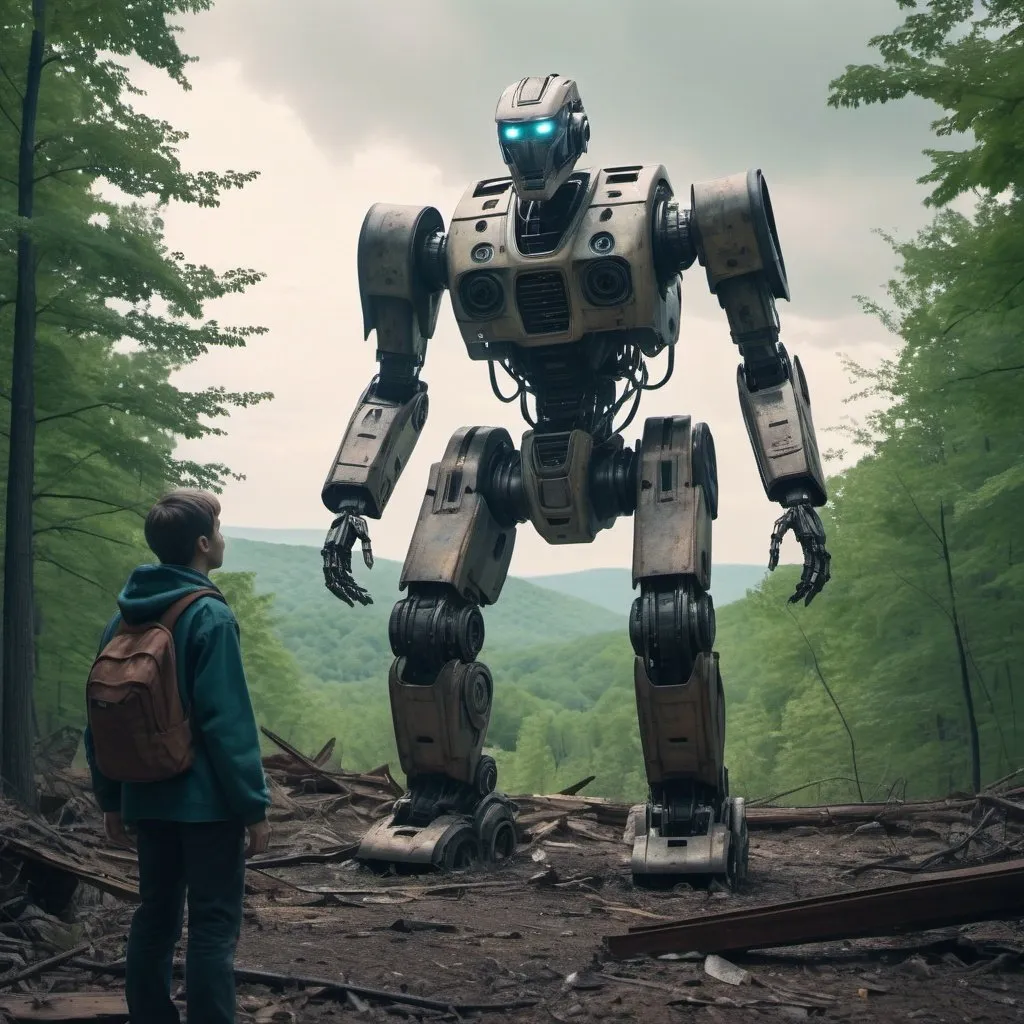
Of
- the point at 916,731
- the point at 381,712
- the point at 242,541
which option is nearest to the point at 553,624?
the point at 242,541

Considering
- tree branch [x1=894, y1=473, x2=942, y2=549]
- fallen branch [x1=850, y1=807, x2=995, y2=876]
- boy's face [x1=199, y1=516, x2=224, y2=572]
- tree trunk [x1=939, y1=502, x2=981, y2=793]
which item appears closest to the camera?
boy's face [x1=199, y1=516, x2=224, y2=572]

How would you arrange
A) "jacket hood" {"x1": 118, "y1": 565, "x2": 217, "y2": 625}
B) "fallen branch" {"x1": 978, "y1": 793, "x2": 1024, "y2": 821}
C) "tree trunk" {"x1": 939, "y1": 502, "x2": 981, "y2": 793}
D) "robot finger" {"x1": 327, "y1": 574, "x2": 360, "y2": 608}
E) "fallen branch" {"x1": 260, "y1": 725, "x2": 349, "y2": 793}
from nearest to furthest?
"jacket hood" {"x1": 118, "y1": 565, "x2": 217, "y2": 625}, "robot finger" {"x1": 327, "y1": 574, "x2": 360, "y2": 608}, "fallen branch" {"x1": 978, "y1": 793, "x2": 1024, "y2": 821}, "fallen branch" {"x1": 260, "y1": 725, "x2": 349, "y2": 793}, "tree trunk" {"x1": 939, "y1": 502, "x2": 981, "y2": 793}

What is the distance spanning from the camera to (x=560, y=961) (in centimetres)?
417

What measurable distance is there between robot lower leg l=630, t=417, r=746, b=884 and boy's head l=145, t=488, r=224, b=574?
3.16 metres

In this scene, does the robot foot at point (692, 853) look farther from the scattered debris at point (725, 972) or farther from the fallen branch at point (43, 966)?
the fallen branch at point (43, 966)

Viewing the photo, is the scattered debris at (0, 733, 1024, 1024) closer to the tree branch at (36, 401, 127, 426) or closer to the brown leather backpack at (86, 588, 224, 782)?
the brown leather backpack at (86, 588, 224, 782)

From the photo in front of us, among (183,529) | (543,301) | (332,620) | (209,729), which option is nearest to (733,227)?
(543,301)

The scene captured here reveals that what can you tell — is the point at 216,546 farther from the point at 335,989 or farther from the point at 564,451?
the point at 564,451

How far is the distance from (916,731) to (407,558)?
15.3 meters

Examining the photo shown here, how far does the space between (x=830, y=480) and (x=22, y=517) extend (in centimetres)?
1499

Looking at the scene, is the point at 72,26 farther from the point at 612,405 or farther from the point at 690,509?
the point at 690,509

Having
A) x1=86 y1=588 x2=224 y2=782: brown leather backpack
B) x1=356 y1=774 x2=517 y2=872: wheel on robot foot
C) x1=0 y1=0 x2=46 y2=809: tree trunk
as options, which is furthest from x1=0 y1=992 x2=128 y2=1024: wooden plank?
x1=0 y1=0 x2=46 y2=809: tree trunk

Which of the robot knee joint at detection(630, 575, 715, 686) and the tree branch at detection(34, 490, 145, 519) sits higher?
the tree branch at detection(34, 490, 145, 519)

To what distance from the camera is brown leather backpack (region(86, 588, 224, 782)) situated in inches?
114
